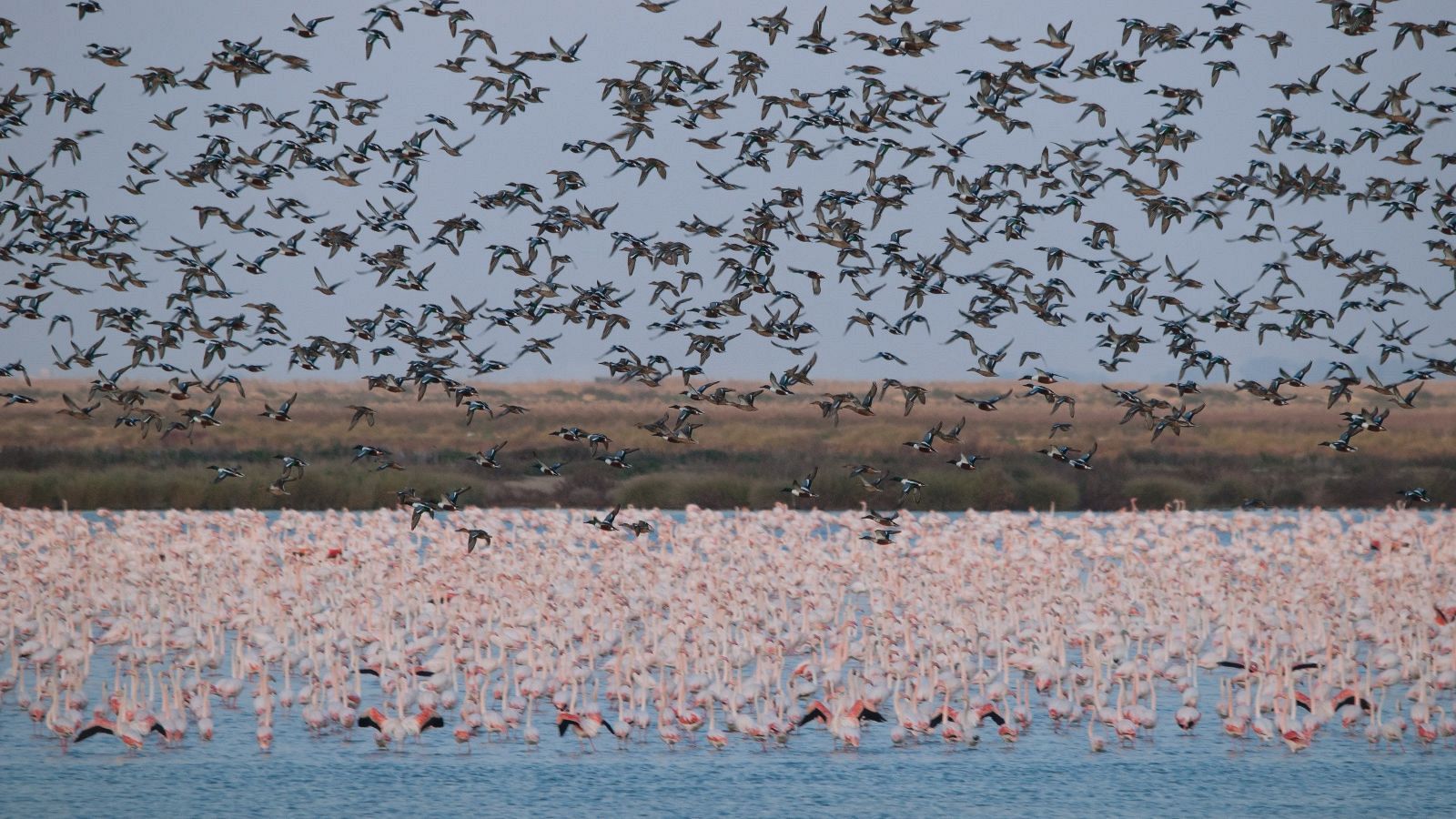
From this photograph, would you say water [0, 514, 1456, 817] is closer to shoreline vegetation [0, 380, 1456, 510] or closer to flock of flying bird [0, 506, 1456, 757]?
flock of flying bird [0, 506, 1456, 757]

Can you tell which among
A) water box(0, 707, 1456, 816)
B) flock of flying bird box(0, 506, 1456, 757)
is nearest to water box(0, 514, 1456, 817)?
water box(0, 707, 1456, 816)

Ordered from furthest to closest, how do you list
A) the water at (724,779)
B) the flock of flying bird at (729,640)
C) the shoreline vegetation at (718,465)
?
the shoreline vegetation at (718,465) < the flock of flying bird at (729,640) < the water at (724,779)

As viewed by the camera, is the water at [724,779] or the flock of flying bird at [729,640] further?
the flock of flying bird at [729,640]

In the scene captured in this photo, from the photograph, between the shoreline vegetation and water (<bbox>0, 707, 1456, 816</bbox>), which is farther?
Result: the shoreline vegetation

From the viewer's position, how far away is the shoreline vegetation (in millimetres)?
58153

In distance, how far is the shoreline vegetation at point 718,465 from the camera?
191 feet

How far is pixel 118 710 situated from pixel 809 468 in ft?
138

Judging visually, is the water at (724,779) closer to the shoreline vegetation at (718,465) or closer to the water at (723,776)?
the water at (723,776)

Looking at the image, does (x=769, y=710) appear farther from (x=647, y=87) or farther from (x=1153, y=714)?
(x=647, y=87)

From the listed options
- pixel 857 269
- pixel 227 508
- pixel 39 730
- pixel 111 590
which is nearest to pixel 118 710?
pixel 39 730

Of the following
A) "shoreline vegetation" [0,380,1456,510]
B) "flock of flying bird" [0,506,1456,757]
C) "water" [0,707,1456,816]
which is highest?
"shoreline vegetation" [0,380,1456,510]

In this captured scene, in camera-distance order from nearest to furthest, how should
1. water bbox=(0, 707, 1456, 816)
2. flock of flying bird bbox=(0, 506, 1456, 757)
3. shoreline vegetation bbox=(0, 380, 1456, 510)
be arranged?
water bbox=(0, 707, 1456, 816) < flock of flying bird bbox=(0, 506, 1456, 757) < shoreline vegetation bbox=(0, 380, 1456, 510)

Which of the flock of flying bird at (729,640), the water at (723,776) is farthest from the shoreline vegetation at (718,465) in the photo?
the water at (723,776)

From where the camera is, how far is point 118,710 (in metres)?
24.8
